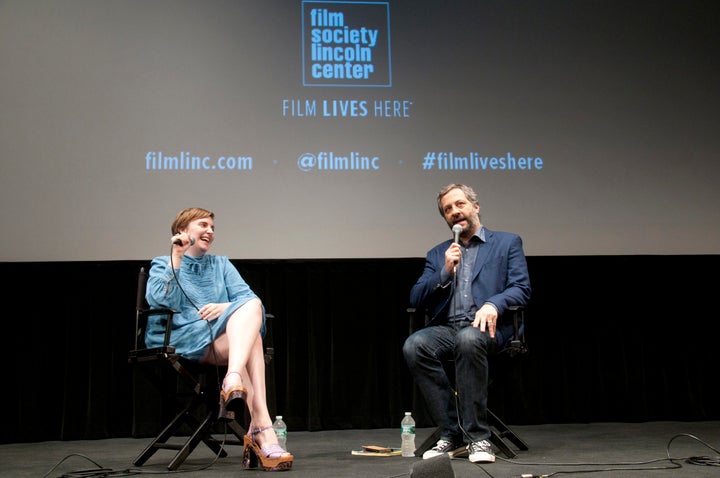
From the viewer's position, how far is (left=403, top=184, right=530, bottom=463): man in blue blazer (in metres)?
2.76

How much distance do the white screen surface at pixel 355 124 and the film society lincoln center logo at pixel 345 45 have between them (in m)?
0.01

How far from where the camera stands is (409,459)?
114 inches

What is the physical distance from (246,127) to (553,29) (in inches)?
78.6

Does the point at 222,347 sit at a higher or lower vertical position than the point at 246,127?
lower

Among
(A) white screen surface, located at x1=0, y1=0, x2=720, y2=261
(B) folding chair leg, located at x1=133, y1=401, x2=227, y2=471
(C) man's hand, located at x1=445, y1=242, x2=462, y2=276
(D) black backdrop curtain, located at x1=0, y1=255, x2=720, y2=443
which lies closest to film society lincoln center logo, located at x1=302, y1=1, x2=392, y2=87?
(A) white screen surface, located at x1=0, y1=0, x2=720, y2=261

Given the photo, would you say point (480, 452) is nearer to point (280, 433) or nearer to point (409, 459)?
point (409, 459)

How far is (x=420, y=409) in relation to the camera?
4.25 m

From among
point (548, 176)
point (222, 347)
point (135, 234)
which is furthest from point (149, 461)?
point (548, 176)

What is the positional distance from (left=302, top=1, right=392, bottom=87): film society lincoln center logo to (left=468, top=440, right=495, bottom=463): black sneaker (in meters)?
2.39

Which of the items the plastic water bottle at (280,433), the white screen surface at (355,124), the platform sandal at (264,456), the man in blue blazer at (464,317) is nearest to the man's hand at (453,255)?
the man in blue blazer at (464,317)

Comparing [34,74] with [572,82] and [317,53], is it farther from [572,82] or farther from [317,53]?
[572,82]

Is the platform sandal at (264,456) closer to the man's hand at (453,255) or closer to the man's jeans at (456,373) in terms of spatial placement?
the man's jeans at (456,373)

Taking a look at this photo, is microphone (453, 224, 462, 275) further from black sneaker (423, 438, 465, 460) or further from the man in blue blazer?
black sneaker (423, 438, 465, 460)

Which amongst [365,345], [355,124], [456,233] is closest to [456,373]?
[456,233]
